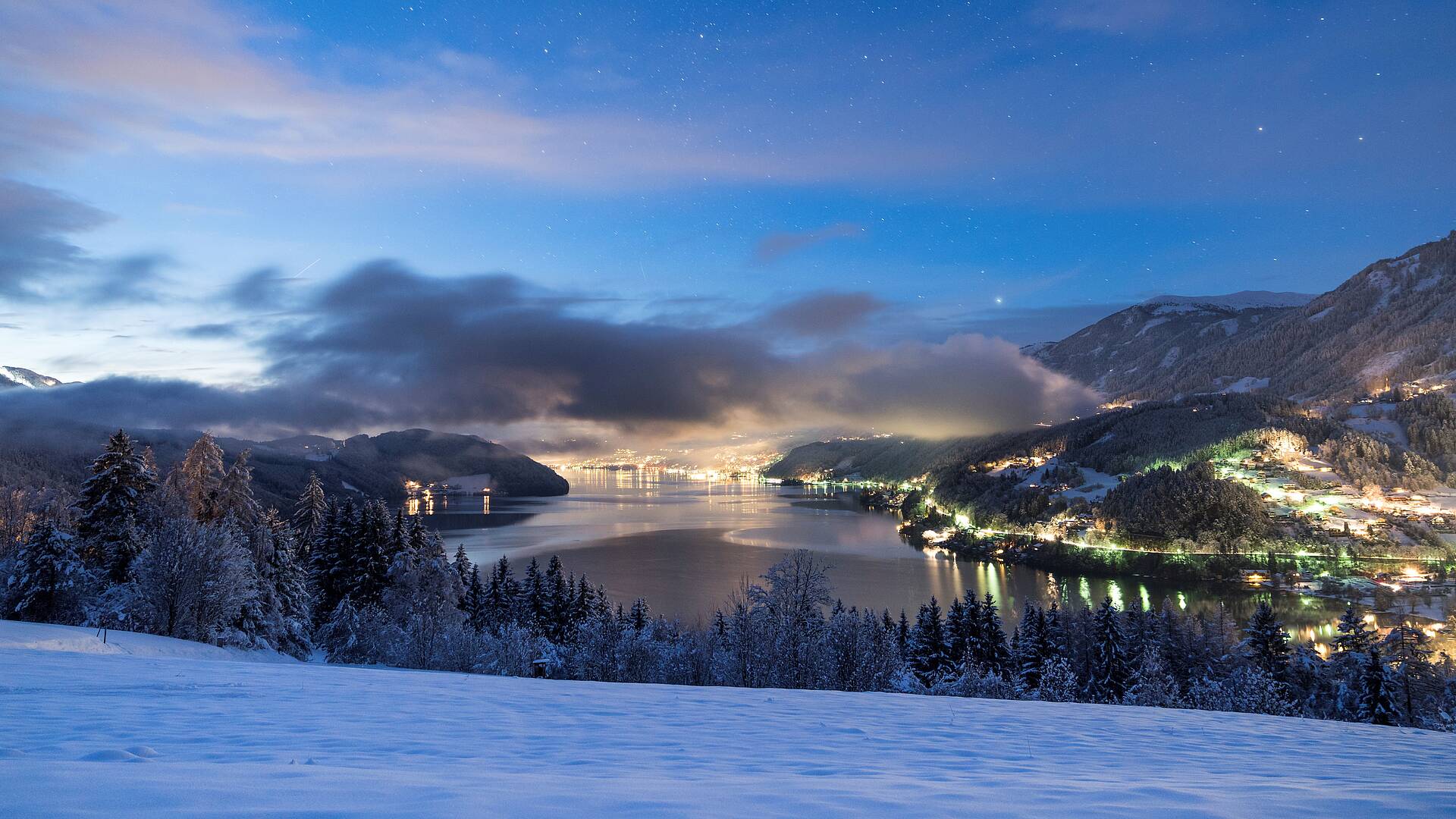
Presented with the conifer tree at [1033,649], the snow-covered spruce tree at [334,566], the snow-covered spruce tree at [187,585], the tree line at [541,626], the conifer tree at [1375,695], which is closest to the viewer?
the snow-covered spruce tree at [187,585]

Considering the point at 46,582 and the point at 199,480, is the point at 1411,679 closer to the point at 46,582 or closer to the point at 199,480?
the point at 199,480

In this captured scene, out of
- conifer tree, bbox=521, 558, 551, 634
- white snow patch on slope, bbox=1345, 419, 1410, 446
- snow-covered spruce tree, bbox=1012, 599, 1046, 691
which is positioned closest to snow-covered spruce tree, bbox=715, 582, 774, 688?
snow-covered spruce tree, bbox=1012, 599, 1046, 691

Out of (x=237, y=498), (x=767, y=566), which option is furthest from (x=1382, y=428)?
(x=237, y=498)

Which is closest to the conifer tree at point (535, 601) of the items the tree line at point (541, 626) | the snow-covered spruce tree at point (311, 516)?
the tree line at point (541, 626)

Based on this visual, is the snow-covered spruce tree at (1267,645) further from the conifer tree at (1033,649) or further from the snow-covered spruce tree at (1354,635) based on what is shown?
the conifer tree at (1033,649)

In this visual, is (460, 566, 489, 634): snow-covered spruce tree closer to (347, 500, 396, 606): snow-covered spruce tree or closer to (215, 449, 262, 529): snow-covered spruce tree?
(347, 500, 396, 606): snow-covered spruce tree

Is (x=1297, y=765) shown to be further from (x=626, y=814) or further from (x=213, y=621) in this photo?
(x=213, y=621)
